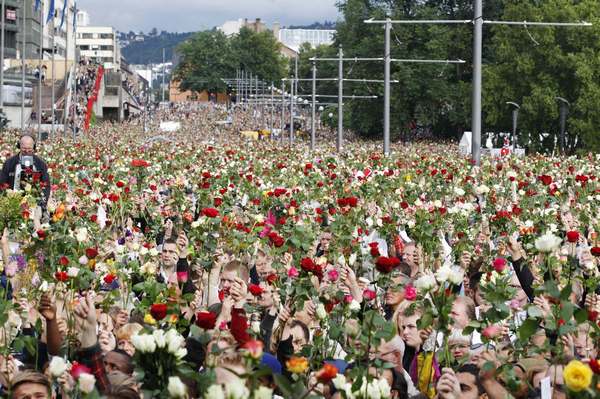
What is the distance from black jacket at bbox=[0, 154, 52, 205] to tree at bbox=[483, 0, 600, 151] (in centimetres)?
4585

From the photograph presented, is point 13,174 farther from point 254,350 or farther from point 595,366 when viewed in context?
point 595,366

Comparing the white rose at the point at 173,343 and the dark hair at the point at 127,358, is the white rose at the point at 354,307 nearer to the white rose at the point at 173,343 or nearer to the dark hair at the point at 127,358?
the dark hair at the point at 127,358

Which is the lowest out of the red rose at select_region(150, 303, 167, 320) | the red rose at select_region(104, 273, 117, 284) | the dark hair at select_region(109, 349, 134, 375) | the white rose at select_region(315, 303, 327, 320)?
the dark hair at select_region(109, 349, 134, 375)

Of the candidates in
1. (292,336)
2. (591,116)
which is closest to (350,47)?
(591,116)

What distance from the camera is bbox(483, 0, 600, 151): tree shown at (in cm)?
6078

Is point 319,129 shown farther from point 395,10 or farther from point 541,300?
point 541,300

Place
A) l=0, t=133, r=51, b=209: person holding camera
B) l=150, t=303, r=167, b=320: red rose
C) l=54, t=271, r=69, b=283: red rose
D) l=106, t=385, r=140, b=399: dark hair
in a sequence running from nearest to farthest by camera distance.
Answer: l=106, t=385, r=140, b=399: dark hair
l=150, t=303, r=167, b=320: red rose
l=54, t=271, r=69, b=283: red rose
l=0, t=133, r=51, b=209: person holding camera

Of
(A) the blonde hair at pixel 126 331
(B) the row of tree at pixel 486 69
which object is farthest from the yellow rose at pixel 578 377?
(B) the row of tree at pixel 486 69

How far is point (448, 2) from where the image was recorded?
286 ft

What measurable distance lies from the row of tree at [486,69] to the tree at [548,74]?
46 millimetres

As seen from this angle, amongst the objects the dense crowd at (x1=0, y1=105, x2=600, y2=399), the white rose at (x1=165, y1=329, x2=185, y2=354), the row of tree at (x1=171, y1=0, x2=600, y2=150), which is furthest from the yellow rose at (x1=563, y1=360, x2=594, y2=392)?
the row of tree at (x1=171, y1=0, x2=600, y2=150)

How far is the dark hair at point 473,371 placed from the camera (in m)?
6.49

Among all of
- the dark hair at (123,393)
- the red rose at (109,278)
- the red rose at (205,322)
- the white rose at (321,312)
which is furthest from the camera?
the red rose at (109,278)

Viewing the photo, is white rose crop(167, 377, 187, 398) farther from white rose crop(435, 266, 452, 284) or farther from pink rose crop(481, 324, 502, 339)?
pink rose crop(481, 324, 502, 339)
